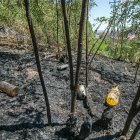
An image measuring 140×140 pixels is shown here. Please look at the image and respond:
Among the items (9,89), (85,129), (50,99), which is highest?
(9,89)

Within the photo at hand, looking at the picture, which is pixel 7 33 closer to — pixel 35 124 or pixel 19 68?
pixel 19 68

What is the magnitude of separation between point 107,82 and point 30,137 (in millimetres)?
4129

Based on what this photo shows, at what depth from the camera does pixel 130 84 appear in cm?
907

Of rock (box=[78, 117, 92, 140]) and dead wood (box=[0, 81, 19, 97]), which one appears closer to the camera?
rock (box=[78, 117, 92, 140])

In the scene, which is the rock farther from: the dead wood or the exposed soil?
the dead wood

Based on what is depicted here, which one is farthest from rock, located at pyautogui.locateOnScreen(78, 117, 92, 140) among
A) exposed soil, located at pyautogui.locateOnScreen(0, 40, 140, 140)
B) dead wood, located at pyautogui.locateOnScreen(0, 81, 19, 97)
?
dead wood, located at pyautogui.locateOnScreen(0, 81, 19, 97)

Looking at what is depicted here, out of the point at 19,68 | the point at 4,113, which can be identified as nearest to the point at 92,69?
the point at 19,68

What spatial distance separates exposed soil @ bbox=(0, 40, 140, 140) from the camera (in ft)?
18.0

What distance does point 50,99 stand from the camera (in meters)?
6.81

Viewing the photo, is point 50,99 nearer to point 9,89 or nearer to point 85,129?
point 9,89

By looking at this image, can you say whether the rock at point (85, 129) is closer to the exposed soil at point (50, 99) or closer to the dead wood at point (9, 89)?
the exposed soil at point (50, 99)

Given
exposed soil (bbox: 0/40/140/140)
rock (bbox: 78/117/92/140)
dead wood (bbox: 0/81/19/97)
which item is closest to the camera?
rock (bbox: 78/117/92/140)

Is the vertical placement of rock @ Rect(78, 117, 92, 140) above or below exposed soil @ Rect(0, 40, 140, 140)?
above

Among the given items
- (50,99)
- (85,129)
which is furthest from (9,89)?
(85,129)
